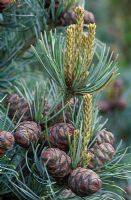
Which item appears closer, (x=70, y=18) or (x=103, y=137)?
(x=103, y=137)

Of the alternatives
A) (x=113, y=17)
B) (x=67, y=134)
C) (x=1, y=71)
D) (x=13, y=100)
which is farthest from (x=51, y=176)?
(x=113, y=17)

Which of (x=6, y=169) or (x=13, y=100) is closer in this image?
(x=6, y=169)

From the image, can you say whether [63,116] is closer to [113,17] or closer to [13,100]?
[13,100]

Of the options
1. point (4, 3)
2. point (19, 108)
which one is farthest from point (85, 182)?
point (4, 3)

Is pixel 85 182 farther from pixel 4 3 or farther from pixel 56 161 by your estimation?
pixel 4 3

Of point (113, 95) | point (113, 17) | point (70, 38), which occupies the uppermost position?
point (70, 38)

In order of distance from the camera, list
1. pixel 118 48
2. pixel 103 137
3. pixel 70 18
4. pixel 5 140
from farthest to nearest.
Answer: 1. pixel 118 48
2. pixel 70 18
3. pixel 103 137
4. pixel 5 140

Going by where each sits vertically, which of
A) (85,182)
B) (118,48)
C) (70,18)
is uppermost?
(70,18)

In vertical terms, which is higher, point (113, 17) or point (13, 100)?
point (13, 100)
